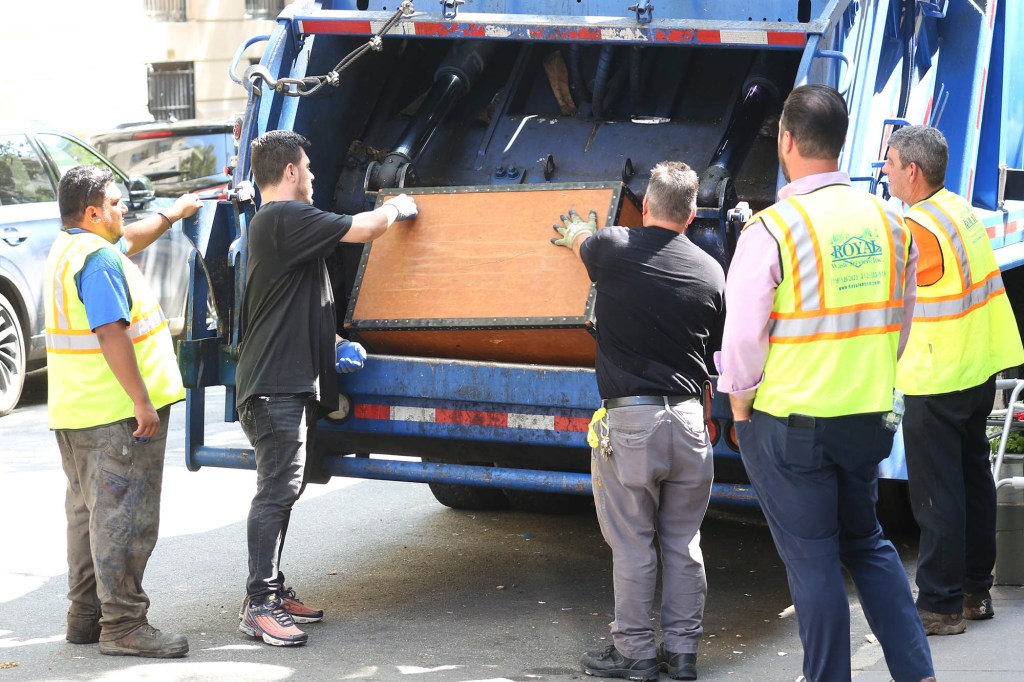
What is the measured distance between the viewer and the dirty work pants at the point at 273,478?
15.5ft

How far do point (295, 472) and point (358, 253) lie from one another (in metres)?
1.10

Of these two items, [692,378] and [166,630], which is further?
[166,630]

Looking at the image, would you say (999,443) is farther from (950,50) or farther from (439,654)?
(439,654)

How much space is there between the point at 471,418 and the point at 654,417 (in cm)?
82

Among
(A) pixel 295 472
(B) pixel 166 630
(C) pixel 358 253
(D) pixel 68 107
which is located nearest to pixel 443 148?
(C) pixel 358 253

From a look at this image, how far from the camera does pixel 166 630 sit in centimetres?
489

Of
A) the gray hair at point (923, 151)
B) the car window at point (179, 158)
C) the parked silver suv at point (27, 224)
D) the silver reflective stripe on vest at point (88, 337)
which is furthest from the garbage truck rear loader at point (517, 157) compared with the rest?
the car window at point (179, 158)

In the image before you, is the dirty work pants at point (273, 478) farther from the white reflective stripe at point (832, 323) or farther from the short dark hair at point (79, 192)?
the white reflective stripe at point (832, 323)

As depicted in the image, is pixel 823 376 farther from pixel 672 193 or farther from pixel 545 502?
pixel 545 502

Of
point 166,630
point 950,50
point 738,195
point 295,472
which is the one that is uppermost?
point 950,50

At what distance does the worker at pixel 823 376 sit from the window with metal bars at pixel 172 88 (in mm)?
18914

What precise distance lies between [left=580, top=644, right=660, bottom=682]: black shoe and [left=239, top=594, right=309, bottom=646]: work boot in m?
0.93

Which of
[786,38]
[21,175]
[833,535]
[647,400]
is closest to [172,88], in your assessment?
[21,175]

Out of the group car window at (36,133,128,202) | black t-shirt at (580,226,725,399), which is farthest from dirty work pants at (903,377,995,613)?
car window at (36,133,128,202)
